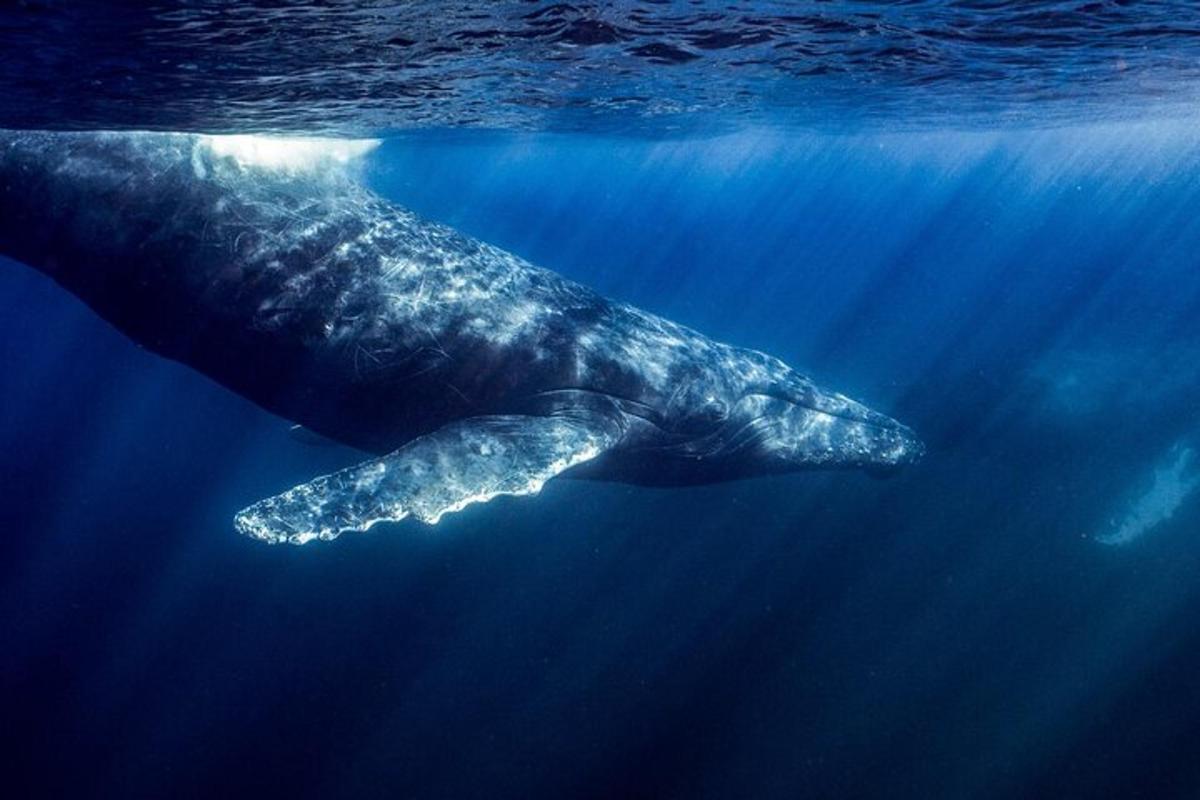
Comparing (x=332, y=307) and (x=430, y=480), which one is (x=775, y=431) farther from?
(x=332, y=307)

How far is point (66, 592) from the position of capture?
20.2 meters

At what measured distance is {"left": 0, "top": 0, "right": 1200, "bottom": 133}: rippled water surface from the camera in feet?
32.5

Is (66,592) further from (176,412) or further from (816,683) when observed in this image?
→ (816,683)

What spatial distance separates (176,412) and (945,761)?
104 ft

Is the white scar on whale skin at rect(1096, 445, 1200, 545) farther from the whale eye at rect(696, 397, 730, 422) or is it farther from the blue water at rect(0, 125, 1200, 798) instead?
the whale eye at rect(696, 397, 730, 422)

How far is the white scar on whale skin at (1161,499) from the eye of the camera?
16328 mm

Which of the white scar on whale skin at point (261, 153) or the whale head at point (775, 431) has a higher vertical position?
the white scar on whale skin at point (261, 153)

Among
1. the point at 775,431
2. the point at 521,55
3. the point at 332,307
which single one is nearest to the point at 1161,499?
the point at 775,431

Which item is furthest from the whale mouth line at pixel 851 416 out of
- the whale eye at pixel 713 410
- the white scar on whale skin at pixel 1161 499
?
the white scar on whale skin at pixel 1161 499

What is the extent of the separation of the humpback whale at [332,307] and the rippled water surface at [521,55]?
152 cm

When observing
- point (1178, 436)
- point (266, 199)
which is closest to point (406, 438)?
point (266, 199)

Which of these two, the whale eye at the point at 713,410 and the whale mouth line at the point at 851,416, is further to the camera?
the whale mouth line at the point at 851,416

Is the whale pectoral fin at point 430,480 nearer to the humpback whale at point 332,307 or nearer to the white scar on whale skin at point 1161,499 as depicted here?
the humpback whale at point 332,307

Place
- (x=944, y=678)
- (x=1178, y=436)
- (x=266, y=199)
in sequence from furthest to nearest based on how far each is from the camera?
(x=1178, y=436), (x=944, y=678), (x=266, y=199)
